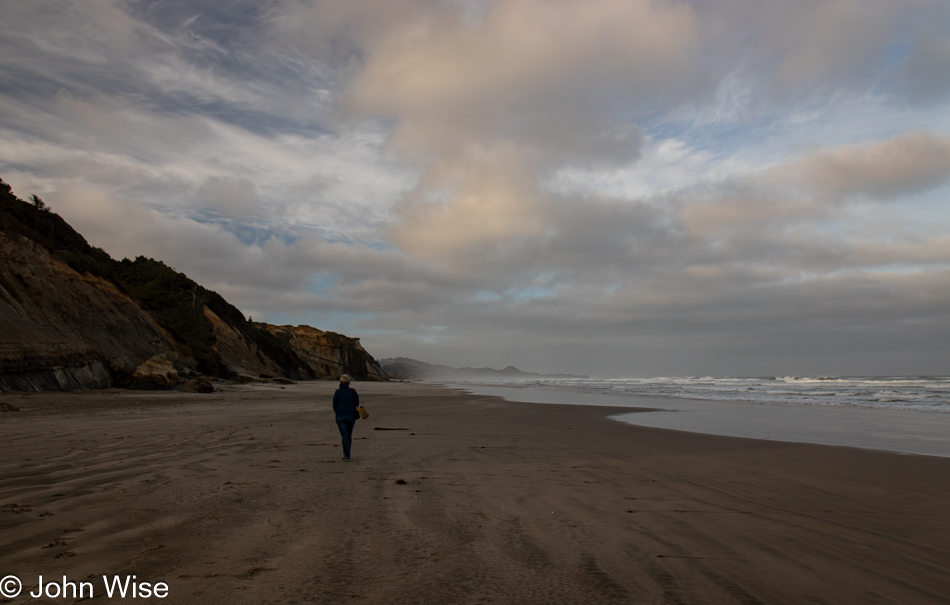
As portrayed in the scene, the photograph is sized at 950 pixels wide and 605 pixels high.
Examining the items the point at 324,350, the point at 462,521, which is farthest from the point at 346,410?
the point at 324,350

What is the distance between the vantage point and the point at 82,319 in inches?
865

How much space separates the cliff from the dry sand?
1004 cm

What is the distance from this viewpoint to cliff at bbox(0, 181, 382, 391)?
17.7 m

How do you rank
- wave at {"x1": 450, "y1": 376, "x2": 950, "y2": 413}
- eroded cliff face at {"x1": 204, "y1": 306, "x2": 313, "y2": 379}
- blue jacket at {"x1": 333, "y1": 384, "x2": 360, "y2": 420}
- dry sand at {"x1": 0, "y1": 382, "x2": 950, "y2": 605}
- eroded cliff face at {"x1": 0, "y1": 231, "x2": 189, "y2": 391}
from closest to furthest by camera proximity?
1. dry sand at {"x1": 0, "y1": 382, "x2": 950, "y2": 605}
2. blue jacket at {"x1": 333, "y1": 384, "x2": 360, "y2": 420}
3. eroded cliff face at {"x1": 0, "y1": 231, "x2": 189, "y2": 391}
4. wave at {"x1": 450, "y1": 376, "x2": 950, "y2": 413}
5. eroded cliff face at {"x1": 204, "y1": 306, "x2": 313, "y2": 379}

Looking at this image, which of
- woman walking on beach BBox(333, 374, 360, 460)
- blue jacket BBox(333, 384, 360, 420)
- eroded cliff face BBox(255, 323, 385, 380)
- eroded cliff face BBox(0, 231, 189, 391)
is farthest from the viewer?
eroded cliff face BBox(255, 323, 385, 380)

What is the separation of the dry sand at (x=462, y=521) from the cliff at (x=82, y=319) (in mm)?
10039

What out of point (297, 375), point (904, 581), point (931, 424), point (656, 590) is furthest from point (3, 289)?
point (297, 375)

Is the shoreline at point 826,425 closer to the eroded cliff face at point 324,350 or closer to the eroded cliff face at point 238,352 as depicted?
the eroded cliff face at point 238,352

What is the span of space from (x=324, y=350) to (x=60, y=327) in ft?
172

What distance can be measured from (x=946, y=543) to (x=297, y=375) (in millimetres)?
60918

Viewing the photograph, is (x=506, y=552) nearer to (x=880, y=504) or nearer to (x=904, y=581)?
(x=904, y=581)

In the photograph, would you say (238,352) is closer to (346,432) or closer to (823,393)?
(346,432)

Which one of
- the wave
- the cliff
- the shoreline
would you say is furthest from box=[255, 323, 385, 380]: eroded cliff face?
the shoreline

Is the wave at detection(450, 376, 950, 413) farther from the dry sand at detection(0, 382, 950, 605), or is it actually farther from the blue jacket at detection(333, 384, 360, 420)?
the blue jacket at detection(333, 384, 360, 420)
